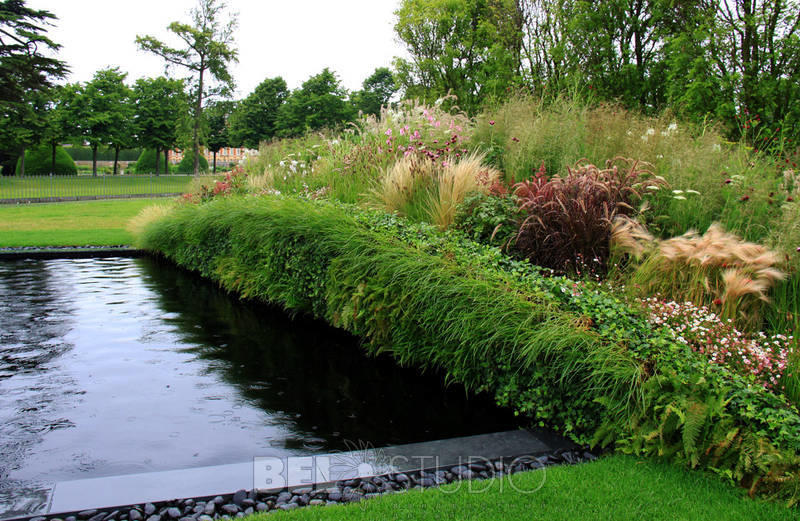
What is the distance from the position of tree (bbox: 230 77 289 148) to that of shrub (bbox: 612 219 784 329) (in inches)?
1890

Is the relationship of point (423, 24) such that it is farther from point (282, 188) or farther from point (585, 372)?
point (585, 372)

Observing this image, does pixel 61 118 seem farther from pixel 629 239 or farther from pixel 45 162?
pixel 629 239

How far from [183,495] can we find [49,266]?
8.42m

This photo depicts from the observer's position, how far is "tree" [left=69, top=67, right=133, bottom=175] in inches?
1491

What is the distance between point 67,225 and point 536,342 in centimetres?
1408

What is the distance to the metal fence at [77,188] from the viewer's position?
22734 millimetres

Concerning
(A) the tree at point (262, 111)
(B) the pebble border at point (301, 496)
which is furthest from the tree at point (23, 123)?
(B) the pebble border at point (301, 496)

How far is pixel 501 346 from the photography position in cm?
342

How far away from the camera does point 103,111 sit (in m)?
39.6

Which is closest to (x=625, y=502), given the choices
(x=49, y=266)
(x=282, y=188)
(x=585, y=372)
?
(x=585, y=372)

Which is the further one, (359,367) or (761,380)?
(359,367)

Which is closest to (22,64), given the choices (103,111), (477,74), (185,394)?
(103,111)

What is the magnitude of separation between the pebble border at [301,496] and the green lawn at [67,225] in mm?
10069

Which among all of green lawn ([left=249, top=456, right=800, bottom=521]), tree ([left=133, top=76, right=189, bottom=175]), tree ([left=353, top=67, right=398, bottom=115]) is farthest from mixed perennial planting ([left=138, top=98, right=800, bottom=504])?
tree ([left=353, top=67, right=398, bottom=115])
